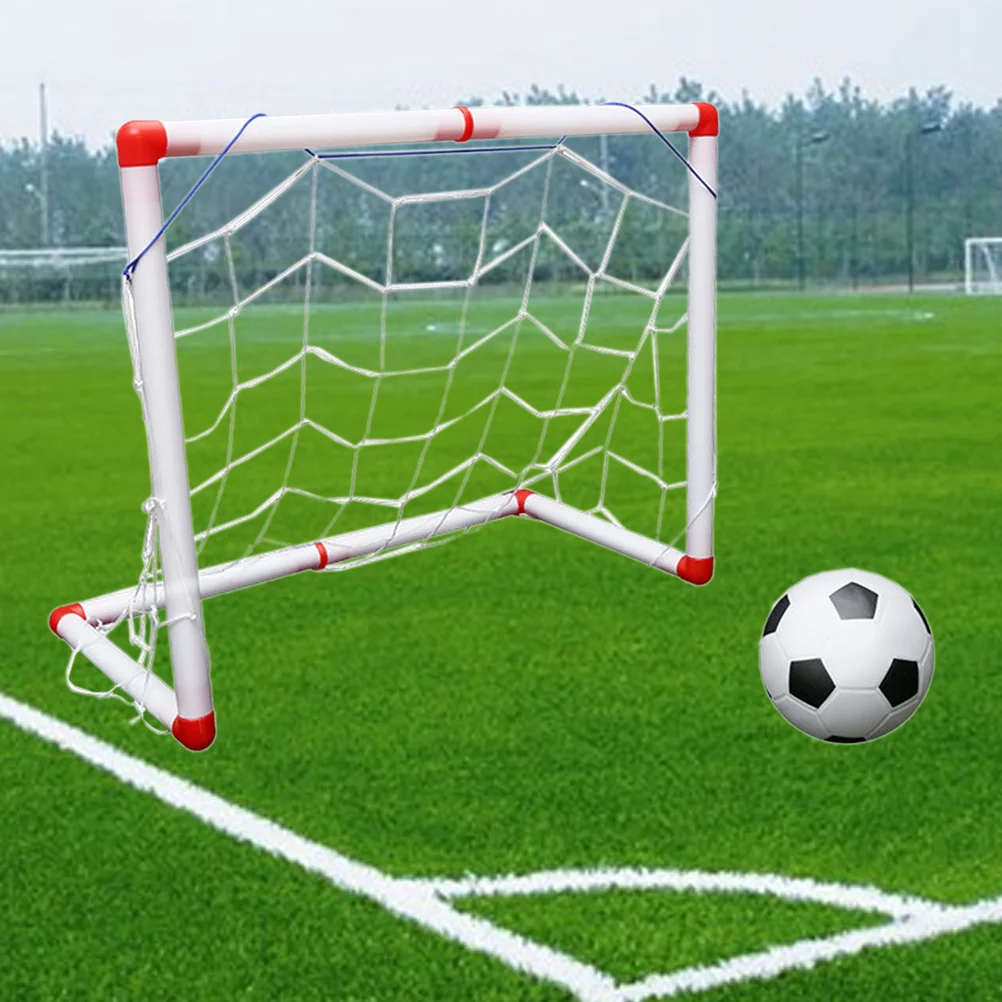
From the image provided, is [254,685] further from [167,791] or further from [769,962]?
[769,962]

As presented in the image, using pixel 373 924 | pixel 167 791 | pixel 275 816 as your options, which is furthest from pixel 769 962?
pixel 167 791

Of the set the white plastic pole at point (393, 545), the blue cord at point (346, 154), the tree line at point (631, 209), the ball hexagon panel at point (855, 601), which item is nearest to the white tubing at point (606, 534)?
the white plastic pole at point (393, 545)

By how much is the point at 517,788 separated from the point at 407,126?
1.93m

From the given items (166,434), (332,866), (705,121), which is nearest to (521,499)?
(705,121)

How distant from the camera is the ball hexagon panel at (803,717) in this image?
13.8ft

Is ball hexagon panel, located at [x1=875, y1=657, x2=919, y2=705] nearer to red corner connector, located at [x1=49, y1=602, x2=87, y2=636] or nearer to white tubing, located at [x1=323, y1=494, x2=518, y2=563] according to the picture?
white tubing, located at [x1=323, y1=494, x2=518, y2=563]

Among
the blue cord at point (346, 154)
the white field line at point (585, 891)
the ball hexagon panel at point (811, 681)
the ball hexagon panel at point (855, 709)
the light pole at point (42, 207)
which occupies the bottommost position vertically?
the white field line at point (585, 891)

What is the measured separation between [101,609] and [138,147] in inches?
73.8

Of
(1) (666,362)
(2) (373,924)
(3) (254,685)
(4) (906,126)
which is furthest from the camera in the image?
(4) (906,126)

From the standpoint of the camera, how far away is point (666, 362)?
18.2 metres

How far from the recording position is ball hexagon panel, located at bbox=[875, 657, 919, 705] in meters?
4.18

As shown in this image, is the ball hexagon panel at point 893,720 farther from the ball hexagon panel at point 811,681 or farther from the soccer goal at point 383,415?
the soccer goal at point 383,415

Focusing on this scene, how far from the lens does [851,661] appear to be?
4.19 m

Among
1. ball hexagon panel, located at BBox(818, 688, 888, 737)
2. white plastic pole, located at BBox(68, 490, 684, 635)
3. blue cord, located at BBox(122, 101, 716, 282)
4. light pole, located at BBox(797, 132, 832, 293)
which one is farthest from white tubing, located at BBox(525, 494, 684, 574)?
light pole, located at BBox(797, 132, 832, 293)
